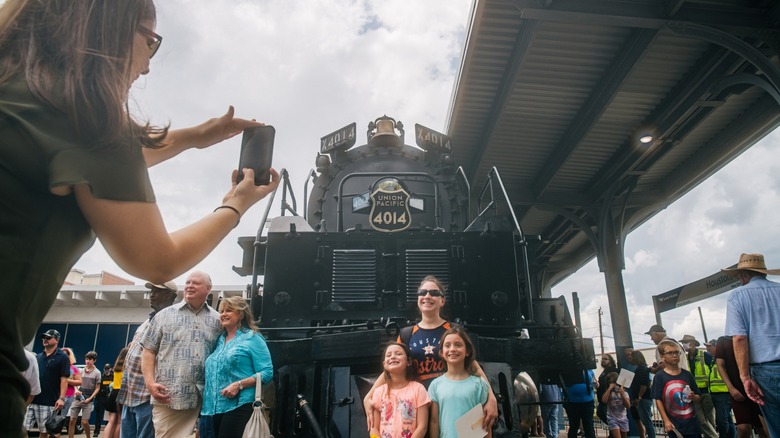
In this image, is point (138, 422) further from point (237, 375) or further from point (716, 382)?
point (716, 382)

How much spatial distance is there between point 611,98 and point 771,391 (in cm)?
771

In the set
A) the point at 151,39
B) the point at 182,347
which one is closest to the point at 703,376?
the point at 182,347

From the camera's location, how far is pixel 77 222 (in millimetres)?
1017

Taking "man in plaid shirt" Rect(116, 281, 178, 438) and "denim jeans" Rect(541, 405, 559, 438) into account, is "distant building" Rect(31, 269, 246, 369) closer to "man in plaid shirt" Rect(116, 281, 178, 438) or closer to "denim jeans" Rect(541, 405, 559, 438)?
"denim jeans" Rect(541, 405, 559, 438)

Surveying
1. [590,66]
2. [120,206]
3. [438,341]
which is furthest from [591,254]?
[120,206]

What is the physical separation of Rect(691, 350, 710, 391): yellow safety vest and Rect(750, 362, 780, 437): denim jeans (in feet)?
14.9

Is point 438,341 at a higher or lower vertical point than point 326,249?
lower

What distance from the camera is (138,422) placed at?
4.52 meters

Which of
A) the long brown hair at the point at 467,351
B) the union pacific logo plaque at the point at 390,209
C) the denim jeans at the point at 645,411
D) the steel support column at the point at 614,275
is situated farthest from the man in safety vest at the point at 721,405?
the steel support column at the point at 614,275

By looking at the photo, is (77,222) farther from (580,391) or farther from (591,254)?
(591,254)

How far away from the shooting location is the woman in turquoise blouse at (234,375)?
4062mm

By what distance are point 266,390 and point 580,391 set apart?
18.3ft

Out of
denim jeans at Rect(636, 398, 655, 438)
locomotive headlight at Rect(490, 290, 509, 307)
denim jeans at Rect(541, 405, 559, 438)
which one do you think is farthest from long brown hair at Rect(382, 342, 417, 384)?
denim jeans at Rect(636, 398, 655, 438)

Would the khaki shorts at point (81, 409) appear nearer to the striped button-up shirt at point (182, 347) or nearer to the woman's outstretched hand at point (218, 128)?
the striped button-up shirt at point (182, 347)
